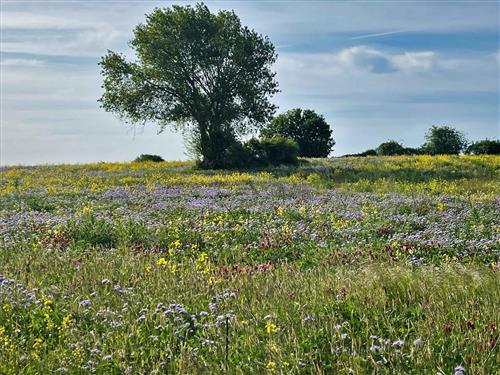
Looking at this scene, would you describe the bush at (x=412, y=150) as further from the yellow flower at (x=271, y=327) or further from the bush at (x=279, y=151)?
the yellow flower at (x=271, y=327)

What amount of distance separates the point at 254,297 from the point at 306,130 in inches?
2555

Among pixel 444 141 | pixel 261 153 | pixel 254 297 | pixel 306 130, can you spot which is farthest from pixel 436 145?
pixel 254 297

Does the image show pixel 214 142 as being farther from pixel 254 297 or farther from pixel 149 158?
pixel 254 297

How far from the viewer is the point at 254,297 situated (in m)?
6.61

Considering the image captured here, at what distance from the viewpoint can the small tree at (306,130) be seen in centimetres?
7044

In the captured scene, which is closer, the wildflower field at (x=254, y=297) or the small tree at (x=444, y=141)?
the wildflower field at (x=254, y=297)

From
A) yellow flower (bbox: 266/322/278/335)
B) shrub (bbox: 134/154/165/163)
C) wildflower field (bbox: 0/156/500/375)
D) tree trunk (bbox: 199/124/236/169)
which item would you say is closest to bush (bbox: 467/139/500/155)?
→ tree trunk (bbox: 199/124/236/169)

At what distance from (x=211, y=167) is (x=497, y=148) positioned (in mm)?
28666

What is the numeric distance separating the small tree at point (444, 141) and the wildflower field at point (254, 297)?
5026 centimetres

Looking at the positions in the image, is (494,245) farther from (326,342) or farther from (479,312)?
(326,342)

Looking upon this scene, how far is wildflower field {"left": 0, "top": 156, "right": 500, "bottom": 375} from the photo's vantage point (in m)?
5.13

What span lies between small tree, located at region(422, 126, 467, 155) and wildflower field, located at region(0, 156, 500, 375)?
1979 inches

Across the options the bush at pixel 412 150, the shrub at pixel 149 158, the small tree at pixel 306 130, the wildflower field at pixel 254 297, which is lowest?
the wildflower field at pixel 254 297

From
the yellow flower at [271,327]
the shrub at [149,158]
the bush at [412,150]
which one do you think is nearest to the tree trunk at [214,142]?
the shrub at [149,158]
